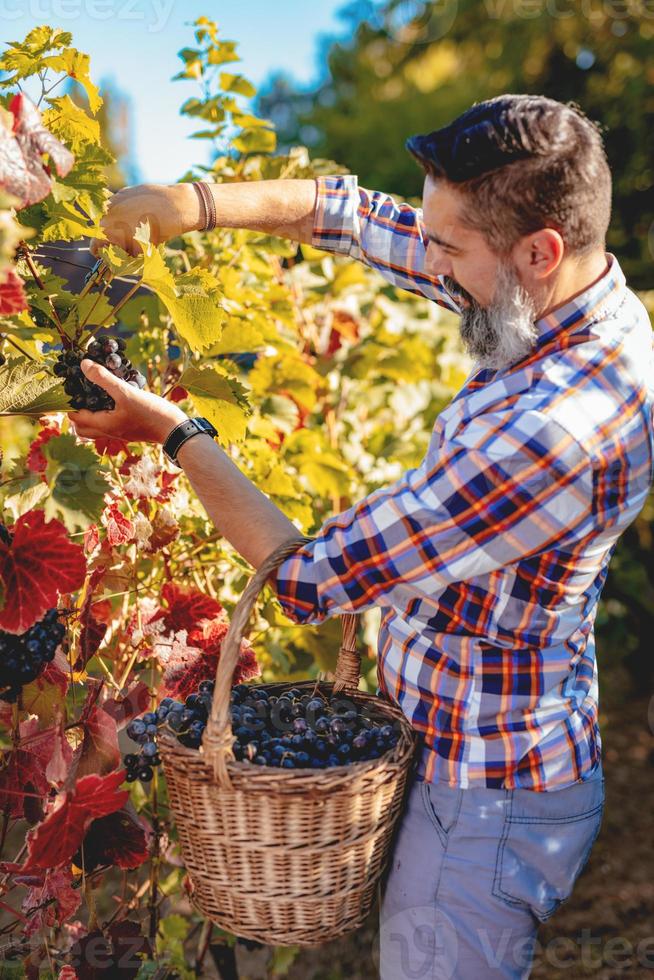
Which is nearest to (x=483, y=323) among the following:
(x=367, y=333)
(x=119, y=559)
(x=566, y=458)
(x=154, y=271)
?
(x=566, y=458)

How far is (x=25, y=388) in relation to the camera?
3.88ft

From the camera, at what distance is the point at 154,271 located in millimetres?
1262

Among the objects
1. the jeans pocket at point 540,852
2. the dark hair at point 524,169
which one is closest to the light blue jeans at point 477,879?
the jeans pocket at point 540,852

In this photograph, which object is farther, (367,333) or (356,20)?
(356,20)

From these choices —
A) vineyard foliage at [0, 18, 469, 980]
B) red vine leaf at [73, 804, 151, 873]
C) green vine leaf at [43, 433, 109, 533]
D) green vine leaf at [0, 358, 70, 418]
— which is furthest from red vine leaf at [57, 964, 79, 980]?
green vine leaf at [0, 358, 70, 418]

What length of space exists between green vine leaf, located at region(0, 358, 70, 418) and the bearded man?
0.22 feet

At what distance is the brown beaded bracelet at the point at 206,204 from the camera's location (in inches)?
60.2

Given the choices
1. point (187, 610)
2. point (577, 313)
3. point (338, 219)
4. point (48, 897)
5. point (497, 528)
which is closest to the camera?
point (497, 528)

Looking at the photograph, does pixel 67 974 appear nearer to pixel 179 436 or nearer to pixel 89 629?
pixel 89 629

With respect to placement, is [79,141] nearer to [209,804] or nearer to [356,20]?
[209,804]

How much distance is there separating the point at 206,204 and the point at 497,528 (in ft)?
2.54

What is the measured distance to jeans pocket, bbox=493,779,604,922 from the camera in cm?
132

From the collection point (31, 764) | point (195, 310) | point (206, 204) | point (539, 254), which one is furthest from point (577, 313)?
point (31, 764)

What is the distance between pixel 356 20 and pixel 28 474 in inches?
738
